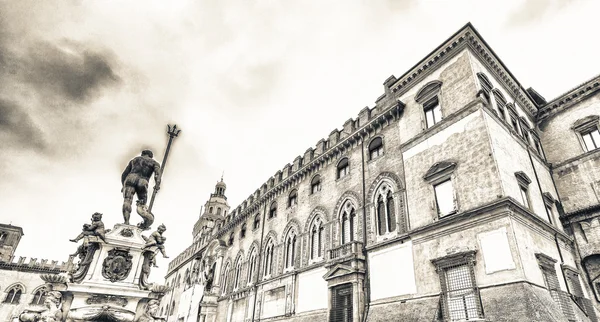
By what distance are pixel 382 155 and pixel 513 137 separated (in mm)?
6223

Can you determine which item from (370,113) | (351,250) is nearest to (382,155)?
(370,113)

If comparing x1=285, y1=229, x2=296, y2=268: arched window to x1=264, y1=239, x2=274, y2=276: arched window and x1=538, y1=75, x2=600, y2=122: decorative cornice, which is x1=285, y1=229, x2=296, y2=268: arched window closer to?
x1=264, y1=239, x2=274, y2=276: arched window

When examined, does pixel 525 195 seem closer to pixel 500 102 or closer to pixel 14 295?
pixel 500 102

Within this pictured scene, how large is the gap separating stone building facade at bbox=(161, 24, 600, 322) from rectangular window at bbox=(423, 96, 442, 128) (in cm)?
7

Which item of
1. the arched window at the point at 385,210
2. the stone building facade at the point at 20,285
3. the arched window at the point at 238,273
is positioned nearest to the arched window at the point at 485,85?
the arched window at the point at 385,210

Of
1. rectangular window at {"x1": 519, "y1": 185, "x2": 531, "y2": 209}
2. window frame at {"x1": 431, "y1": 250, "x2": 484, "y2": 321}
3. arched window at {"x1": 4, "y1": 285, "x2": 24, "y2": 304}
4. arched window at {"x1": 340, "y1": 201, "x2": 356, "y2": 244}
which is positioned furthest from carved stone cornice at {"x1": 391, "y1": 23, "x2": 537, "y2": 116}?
arched window at {"x1": 4, "y1": 285, "x2": 24, "y2": 304}

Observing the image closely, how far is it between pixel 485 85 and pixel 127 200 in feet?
51.8

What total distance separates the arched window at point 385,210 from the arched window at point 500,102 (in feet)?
21.0

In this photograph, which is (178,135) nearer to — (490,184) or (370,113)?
(490,184)

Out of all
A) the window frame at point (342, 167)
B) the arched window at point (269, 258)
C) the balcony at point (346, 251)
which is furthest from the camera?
the arched window at point (269, 258)

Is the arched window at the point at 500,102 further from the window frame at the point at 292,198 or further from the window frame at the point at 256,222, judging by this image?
the window frame at the point at 256,222

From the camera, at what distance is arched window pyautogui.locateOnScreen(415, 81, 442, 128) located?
16.2 meters

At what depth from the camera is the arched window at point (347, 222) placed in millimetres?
18339

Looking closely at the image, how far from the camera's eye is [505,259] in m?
11.0
